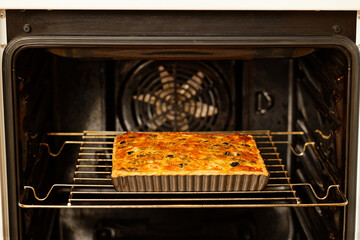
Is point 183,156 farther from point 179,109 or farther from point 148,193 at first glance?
point 179,109

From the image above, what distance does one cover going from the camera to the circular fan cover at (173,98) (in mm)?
1919

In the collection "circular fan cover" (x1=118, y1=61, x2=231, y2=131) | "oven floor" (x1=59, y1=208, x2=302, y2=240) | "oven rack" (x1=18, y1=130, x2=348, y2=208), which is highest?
"circular fan cover" (x1=118, y1=61, x2=231, y2=131)

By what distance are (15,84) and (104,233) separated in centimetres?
75

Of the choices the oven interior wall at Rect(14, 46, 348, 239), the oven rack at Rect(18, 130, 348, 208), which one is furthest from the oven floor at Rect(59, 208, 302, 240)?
the oven rack at Rect(18, 130, 348, 208)

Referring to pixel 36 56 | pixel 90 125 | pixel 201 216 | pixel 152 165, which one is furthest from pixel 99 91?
pixel 201 216

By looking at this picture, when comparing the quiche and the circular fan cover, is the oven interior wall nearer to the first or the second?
the circular fan cover

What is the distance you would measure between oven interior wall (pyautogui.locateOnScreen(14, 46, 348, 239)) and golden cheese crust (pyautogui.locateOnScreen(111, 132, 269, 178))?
202 mm

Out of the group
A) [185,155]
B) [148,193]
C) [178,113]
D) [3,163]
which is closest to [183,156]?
[185,155]

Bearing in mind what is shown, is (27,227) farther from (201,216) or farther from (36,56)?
(201,216)

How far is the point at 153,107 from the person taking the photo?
6.38 feet

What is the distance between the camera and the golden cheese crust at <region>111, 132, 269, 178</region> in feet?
4.77

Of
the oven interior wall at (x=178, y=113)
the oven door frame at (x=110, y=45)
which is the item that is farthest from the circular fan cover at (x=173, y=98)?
the oven door frame at (x=110, y=45)

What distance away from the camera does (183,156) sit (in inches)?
61.4

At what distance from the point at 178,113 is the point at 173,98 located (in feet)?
0.21
